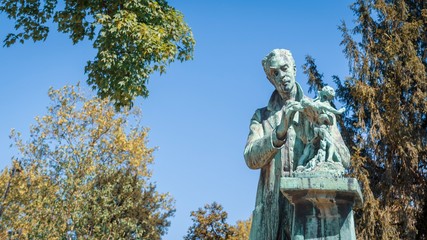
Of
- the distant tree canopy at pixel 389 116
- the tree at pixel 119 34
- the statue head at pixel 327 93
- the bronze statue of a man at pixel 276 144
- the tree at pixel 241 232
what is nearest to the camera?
the statue head at pixel 327 93

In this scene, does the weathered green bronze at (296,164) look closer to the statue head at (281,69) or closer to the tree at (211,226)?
the statue head at (281,69)

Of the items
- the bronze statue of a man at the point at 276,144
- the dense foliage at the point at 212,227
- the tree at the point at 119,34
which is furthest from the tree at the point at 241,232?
the bronze statue of a man at the point at 276,144

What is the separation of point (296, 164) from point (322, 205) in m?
0.60

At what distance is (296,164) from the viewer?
4273mm

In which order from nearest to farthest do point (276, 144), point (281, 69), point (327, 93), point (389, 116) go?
point (327, 93), point (276, 144), point (281, 69), point (389, 116)

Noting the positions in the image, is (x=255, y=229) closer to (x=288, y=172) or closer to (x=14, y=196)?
(x=288, y=172)

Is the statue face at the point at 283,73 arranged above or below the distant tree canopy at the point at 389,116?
below

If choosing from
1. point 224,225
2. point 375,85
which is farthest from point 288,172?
point 224,225

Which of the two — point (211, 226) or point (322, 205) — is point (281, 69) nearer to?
point (322, 205)

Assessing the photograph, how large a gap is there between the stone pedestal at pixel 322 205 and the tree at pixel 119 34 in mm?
5665

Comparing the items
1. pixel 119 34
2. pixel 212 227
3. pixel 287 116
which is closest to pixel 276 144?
pixel 287 116

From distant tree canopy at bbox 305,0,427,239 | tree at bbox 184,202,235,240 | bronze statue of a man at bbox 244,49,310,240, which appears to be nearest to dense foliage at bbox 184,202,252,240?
tree at bbox 184,202,235,240

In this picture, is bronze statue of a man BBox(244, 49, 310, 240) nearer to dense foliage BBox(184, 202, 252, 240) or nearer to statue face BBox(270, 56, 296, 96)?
statue face BBox(270, 56, 296, 96)

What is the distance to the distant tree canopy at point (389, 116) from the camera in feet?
56.3
